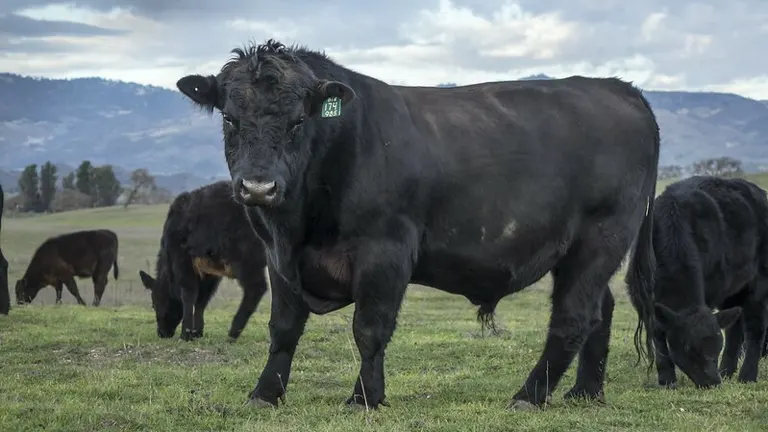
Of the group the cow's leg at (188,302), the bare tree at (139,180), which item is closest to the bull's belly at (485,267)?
the cow's leg at (188,302)

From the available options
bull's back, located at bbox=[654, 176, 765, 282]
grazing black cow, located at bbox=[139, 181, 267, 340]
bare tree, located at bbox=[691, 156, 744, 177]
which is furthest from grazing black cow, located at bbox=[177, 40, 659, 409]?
bare tree, located at bbox=[691, 156, 744, 177]

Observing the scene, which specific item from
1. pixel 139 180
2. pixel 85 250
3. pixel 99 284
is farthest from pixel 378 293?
pixel 139 180

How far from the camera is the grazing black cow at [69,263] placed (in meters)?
25.7

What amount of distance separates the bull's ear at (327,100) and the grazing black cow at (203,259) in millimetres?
7703

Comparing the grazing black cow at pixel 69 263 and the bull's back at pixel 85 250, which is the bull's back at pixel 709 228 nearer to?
the grazing black cow at pixel 69 263

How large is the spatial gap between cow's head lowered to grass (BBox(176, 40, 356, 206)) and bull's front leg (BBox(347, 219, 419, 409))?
0.82 meters

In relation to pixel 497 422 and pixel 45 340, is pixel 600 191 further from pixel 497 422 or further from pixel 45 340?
pixel 45 340

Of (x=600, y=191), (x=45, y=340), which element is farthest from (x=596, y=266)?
(x=45, y=340)

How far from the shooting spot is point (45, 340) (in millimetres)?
13547

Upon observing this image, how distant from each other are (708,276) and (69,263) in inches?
738

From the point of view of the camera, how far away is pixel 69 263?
26.3m

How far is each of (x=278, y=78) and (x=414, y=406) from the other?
2948mm

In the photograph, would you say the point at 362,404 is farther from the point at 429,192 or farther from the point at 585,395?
the point at 585,395

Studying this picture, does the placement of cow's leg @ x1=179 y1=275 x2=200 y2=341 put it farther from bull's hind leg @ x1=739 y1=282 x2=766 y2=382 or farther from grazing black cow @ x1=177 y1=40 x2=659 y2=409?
bull's hind leg @ x1=739 y1=282 x2=766 y2=382
